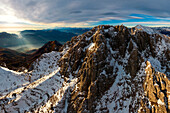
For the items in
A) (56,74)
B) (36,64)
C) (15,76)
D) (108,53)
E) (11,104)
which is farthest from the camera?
(36,64)

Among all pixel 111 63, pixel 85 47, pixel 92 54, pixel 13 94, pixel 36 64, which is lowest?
pixel 13 94

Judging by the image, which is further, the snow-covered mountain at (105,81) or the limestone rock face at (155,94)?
the snow-covered mountain at (105,81)

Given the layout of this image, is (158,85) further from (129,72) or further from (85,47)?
(85,47)

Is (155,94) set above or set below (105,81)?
below

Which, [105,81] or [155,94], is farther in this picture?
[105,81]

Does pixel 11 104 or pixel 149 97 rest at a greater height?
pixel 149 97

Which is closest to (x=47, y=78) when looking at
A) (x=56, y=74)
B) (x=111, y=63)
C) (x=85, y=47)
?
(x=56, y=74)

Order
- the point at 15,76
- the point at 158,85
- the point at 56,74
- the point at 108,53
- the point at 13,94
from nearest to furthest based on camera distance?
the point at 158,85 → the point at 13,94 → the point at 108,53 → the point at 56,74 → the point at 15,76

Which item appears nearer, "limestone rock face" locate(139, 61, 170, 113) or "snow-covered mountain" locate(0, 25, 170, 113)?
"limestone rock face" locate(139, 61, 170, 113)
